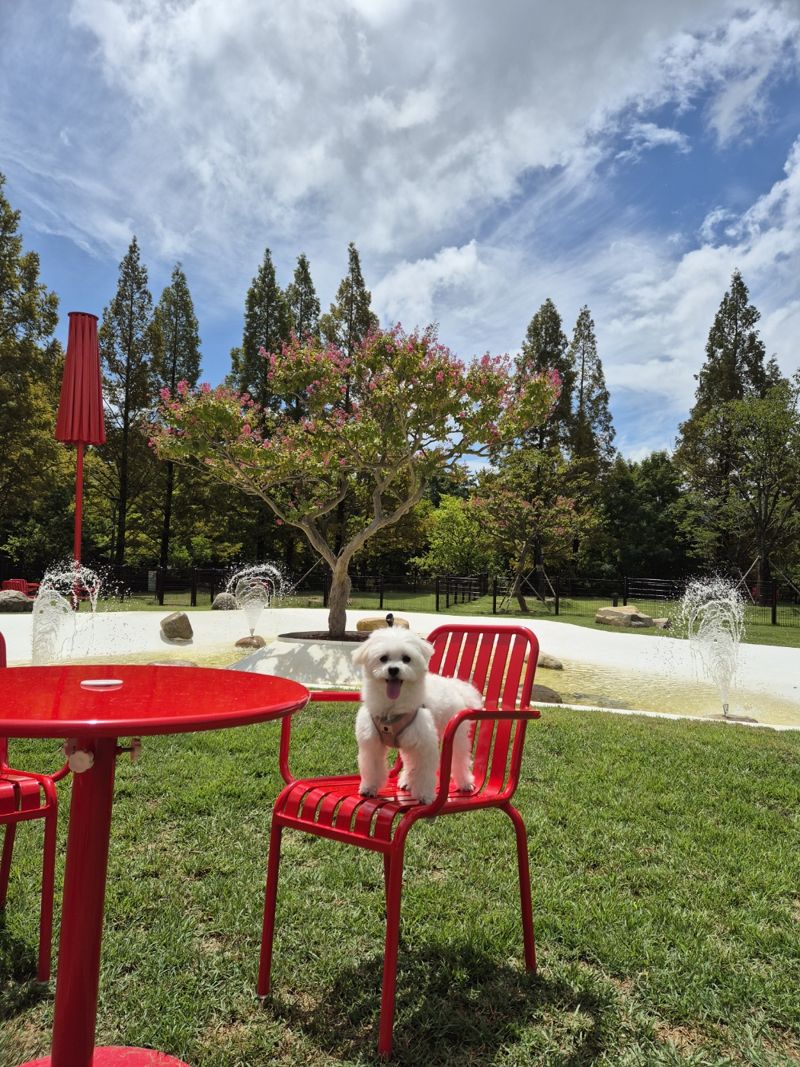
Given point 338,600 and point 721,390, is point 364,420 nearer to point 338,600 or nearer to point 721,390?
point 338,600

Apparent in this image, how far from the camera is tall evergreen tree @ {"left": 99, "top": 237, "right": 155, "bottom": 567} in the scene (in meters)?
24.3

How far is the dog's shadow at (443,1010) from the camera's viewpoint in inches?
75.0

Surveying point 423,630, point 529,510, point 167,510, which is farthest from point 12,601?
point 529,510

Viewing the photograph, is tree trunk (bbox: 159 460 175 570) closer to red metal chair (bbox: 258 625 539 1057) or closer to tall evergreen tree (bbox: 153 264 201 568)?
tall evergreen tree (bbox: 153 264 201 568)

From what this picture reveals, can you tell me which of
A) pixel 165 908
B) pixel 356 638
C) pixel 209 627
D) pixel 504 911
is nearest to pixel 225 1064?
pixel 165 908

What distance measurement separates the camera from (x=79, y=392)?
19.9ft

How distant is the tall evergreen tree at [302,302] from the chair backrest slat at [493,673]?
84.8 ft

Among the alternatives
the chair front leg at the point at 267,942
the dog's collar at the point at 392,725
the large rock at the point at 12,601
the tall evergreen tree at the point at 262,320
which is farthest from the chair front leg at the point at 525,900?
the tall evergreen tree at the point at 262,320

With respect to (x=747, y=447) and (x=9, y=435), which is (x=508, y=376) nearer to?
(x=9, y=435)

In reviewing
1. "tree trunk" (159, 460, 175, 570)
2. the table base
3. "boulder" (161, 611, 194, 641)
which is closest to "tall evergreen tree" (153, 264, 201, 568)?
"tree trunk" (159, 460, 175, 570)

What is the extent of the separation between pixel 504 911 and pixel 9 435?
825 inches

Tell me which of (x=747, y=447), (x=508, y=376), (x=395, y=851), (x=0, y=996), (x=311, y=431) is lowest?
(x=0, y=996)

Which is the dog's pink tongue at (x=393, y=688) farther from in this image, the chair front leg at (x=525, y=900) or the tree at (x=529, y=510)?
the tree at (x=529, y=510)

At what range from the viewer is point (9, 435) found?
19.5 m
